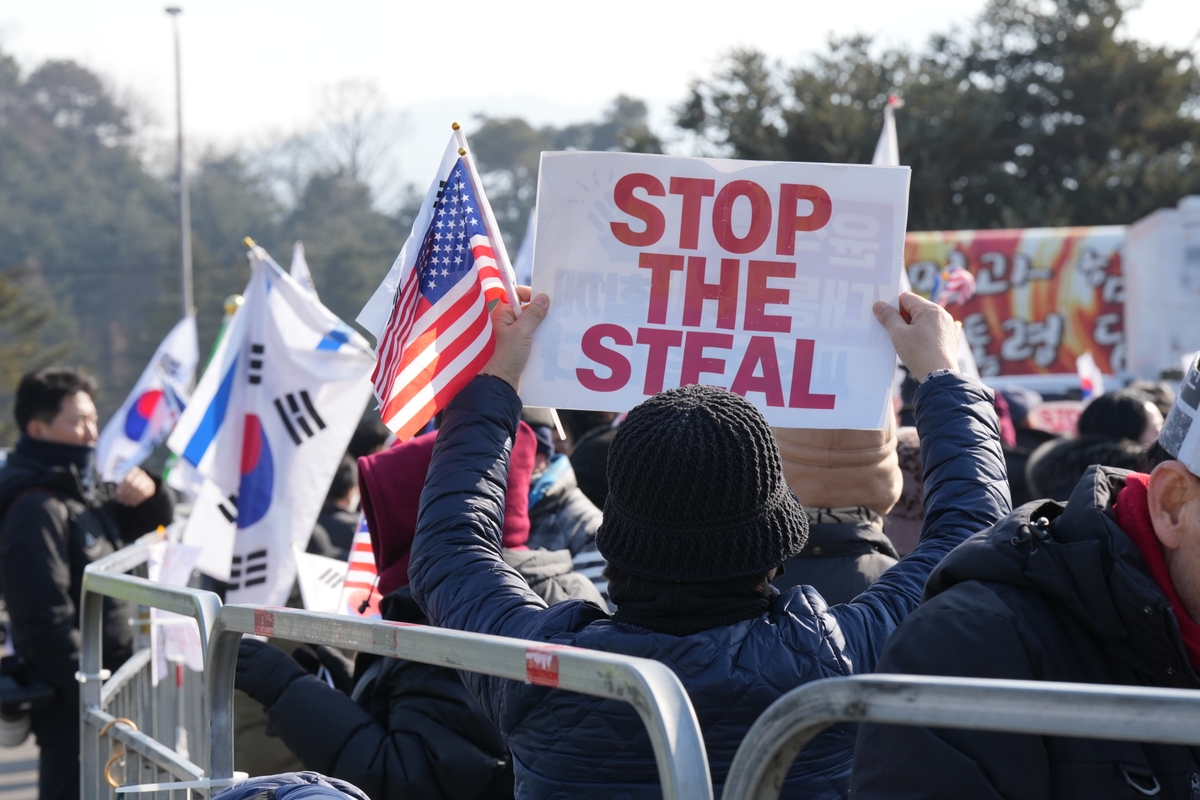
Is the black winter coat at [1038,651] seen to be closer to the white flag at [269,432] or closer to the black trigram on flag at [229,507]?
the white flag at [269,432]

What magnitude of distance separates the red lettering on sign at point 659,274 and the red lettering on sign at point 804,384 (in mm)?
303

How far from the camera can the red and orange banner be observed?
1616 cm

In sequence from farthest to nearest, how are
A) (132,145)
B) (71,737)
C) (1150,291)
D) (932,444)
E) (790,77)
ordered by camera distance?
(132,145), (790,77), (1150,291), (71,737), (932,444)

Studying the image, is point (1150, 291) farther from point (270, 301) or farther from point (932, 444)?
point (932, 444)

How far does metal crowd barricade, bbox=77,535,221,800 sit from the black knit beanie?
1048mm

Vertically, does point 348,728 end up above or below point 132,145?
below

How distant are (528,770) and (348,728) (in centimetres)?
101

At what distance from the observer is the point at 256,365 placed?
4.97 meters

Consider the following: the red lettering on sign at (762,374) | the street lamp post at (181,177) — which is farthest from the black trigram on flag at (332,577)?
the street lamp post at (181,177)

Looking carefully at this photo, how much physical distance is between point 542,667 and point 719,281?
133cm

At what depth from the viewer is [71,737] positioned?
4.49 m

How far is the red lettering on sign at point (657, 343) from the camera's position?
2631 millimetres

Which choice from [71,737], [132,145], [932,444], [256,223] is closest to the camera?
[932,444]

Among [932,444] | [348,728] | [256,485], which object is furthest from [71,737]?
[932,444]
